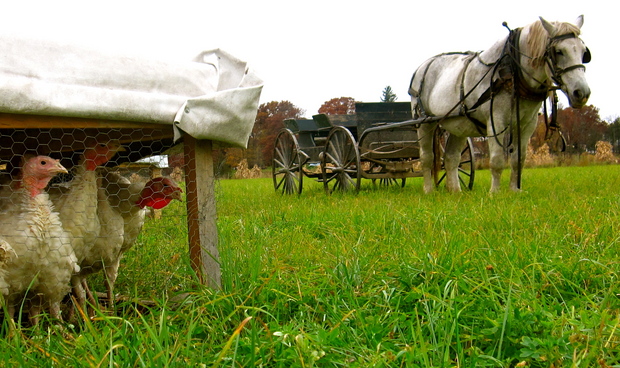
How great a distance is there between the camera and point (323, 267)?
7.26 ft

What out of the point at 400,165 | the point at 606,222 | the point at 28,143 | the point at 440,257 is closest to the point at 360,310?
the point at 440,257

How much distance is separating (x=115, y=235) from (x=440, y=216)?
91.1 inches

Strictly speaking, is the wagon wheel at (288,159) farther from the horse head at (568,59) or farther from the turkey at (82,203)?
the turkey at (82,203)

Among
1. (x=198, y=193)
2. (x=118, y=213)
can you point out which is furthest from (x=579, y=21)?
(x=118, y=213)

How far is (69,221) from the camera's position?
73.3 inches

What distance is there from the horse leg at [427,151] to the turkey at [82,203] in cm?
502

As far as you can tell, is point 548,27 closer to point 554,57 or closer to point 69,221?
point 554,57

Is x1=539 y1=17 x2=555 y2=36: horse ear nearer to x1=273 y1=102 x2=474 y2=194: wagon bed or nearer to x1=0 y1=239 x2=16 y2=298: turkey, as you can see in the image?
x1=273 y1=102 x2=474 y2=194: wagon bed

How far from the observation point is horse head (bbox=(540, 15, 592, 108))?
→ 4.23 metres

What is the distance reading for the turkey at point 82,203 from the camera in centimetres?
187

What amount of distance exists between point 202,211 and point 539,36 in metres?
4.07

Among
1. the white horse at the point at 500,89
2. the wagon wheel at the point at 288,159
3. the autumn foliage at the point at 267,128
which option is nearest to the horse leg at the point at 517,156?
the white horse at the point at 500,89

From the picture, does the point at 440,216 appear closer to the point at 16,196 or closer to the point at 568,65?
the point at 568,65

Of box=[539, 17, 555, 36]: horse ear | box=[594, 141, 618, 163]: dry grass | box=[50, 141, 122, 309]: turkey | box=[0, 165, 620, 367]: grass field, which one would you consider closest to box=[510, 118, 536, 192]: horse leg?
box=[539, 17, 555, 36]: horse ear
